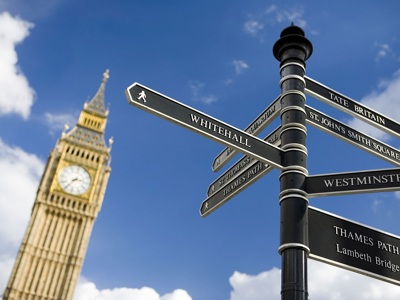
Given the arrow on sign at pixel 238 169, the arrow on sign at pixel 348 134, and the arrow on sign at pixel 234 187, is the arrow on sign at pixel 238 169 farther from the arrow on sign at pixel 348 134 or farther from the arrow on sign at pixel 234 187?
the arrow on sign at pixel 348 134

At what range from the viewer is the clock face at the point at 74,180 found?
49.9 meters

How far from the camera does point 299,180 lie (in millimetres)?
4434

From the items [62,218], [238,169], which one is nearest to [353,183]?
[238,169]

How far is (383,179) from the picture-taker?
4543 mm

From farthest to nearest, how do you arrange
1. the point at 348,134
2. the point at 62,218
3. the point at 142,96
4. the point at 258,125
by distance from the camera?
the point at 62,218 → the point at 258,125 → the point at 348,134 → the point at 142,96

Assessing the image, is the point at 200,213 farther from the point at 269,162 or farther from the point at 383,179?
the point at 383,179

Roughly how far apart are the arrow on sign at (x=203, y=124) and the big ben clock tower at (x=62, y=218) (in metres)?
45.1

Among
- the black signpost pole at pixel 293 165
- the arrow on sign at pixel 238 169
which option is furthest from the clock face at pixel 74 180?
the black signpost pole at pixel 293 165

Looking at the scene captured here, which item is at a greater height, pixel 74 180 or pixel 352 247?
pixel 74 180

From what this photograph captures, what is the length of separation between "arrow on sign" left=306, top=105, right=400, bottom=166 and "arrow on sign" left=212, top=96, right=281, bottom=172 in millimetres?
355

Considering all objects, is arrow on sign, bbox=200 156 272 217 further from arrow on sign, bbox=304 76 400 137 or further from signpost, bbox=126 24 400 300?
arrow on sign, bbox=304 76 400 137

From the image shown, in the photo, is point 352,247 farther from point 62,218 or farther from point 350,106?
point 62,218

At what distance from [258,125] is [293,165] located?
42.0 inches

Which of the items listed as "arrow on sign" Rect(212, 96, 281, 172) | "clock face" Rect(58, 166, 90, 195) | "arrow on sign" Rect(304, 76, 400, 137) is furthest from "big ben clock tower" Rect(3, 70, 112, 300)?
"arrow on sign" Rect(304, 76, 400, 137)
